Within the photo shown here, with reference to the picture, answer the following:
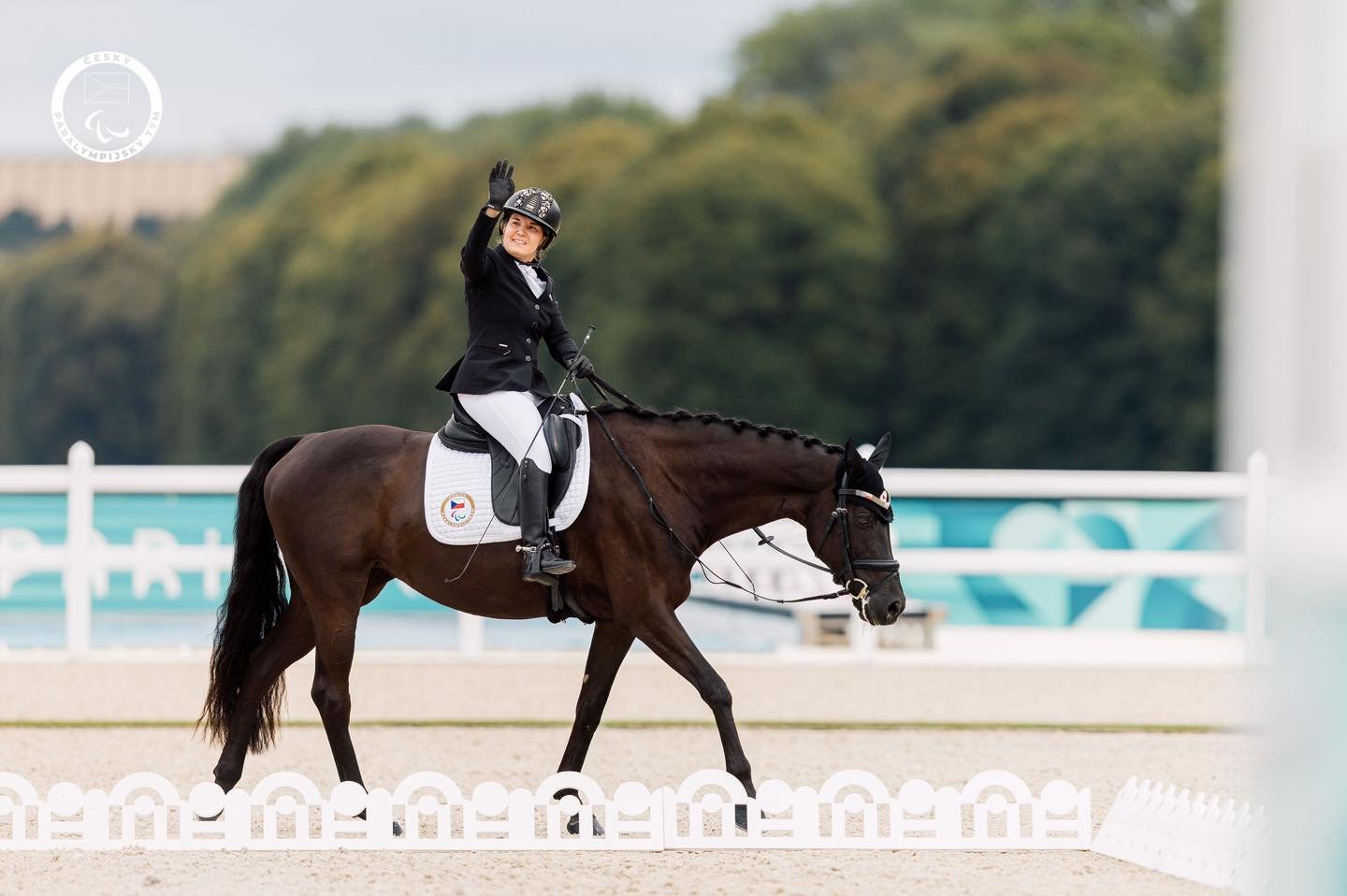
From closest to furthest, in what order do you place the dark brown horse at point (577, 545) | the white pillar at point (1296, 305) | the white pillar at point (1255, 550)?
the white pillar at point (1296, 305) < the dark brown horse at point (577, 545) < the white pillar at point (1255, 550)

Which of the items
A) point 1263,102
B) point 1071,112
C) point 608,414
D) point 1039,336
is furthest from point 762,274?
point 1263,102

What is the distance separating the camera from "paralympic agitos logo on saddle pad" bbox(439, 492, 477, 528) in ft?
23.3

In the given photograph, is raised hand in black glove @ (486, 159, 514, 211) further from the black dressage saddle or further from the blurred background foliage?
the blurred background foliage

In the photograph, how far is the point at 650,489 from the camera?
23.3ft

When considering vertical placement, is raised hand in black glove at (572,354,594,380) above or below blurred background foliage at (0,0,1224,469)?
below

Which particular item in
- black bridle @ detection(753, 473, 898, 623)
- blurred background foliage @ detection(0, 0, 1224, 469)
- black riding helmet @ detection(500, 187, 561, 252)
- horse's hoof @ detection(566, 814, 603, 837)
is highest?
blurred background foliage @ detection(0, 0, 1224, 469)

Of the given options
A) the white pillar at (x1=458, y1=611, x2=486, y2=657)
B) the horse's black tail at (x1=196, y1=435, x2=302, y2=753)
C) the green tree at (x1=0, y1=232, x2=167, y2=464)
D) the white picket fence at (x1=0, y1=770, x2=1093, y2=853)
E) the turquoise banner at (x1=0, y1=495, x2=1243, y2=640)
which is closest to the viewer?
the white picket fence at (x1=0, y1=770, x2=1093, y2=853)

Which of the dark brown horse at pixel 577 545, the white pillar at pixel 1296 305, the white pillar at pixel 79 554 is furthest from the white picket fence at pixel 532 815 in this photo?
the white pillar at pixel 79 554

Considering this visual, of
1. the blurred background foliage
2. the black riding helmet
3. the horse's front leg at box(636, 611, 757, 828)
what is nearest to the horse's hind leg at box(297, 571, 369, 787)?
the horse's front leg at box(636, 611, 757, 828)

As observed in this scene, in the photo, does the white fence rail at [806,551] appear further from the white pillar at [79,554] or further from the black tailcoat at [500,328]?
the black tailcoat at [500,328]

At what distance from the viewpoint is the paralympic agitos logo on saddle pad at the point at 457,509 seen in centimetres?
711

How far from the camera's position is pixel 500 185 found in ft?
22.0

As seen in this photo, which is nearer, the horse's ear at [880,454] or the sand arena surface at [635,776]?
the sand arena surface at [635,776]

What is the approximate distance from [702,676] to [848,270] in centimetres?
4008
